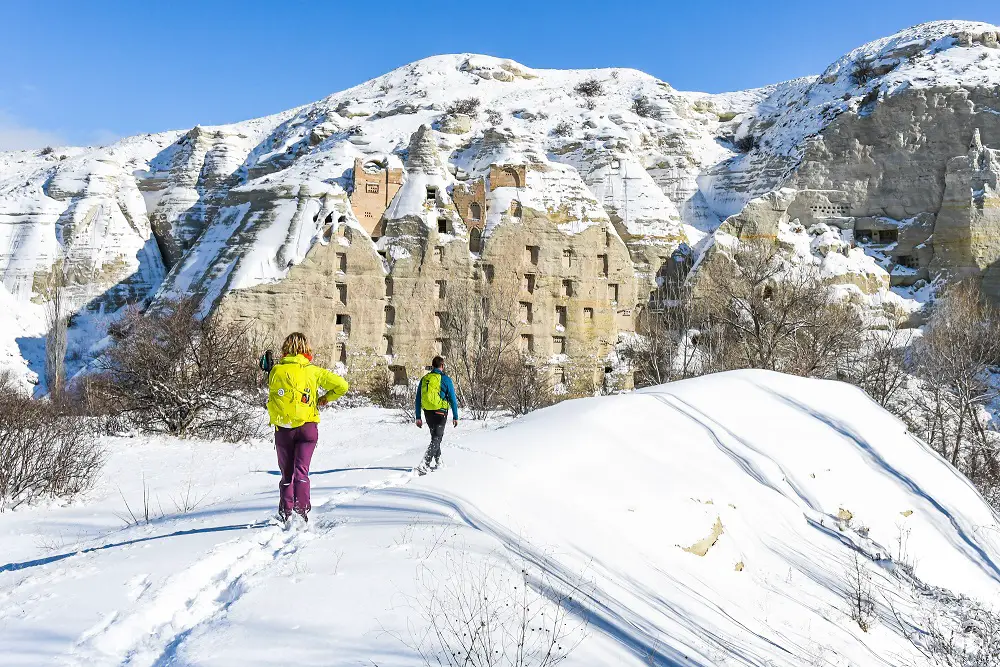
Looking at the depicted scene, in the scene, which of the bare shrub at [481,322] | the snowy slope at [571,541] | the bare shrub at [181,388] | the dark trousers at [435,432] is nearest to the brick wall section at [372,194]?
the bare shrub at [481,322]

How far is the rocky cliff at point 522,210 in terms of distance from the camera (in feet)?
116

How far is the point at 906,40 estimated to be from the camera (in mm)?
56281

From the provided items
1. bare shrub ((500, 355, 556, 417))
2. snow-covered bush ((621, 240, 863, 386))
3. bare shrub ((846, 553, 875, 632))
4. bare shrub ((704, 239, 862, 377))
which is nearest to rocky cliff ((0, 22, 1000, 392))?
bare shrub ((500, 355, 556, 417))

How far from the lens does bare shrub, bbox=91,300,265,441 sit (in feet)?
45.5

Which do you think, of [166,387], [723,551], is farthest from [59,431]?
[723,551]

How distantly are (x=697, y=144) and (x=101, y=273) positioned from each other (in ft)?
165

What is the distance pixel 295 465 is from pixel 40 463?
17.1 ft

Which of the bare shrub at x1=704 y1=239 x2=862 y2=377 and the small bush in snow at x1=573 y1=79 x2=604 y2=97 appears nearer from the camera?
the bare shrub at x1=704 y1=239 x2=862 y2=377

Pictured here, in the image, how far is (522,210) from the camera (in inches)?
1502

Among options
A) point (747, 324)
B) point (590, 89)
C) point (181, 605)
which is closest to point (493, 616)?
point (181, 605)

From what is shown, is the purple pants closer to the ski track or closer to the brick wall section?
the ski track

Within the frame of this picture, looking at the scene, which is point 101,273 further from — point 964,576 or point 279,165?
point 964,576

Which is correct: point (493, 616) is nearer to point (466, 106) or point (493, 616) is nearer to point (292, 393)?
point (292, 393)

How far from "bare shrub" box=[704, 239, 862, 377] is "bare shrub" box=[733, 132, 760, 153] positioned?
24.0 meters
